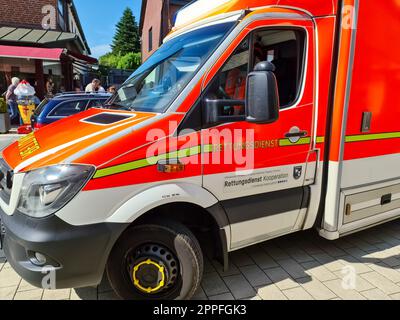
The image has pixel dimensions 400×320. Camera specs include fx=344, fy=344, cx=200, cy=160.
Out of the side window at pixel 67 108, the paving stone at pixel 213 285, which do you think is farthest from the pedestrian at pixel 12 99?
the paving stone at pixel 213 285

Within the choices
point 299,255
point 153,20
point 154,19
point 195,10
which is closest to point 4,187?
point 195,10

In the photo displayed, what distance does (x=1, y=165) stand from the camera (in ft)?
9.72

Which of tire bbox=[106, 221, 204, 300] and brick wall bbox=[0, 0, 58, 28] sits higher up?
brick wall bbox=[0, 0, 58, 28]

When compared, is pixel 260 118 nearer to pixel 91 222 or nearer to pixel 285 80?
pixel 285 80

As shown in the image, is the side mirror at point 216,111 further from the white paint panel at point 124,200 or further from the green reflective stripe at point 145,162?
the white paint panel at point 124,200

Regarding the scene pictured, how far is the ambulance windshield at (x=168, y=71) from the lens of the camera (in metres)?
2.76

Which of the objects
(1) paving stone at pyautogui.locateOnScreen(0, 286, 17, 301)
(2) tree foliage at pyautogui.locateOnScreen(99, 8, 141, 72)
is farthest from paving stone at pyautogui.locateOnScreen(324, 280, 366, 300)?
(2) tree foliage at pyautogui.locateOnScreen(99, 8, 141, 72)

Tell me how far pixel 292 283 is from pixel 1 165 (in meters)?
2.86

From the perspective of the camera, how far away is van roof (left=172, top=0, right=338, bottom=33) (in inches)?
113

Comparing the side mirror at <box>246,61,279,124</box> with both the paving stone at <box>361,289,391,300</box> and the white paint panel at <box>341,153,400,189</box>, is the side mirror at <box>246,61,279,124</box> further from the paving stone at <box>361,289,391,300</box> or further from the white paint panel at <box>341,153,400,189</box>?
the paving stone at <box>361,289,391,300</box>

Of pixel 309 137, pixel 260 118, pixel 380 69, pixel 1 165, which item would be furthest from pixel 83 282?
pixel 380 69

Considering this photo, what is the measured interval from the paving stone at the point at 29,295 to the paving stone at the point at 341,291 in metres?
2.64

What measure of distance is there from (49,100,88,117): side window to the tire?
581 cm

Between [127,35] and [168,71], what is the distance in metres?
67.1
